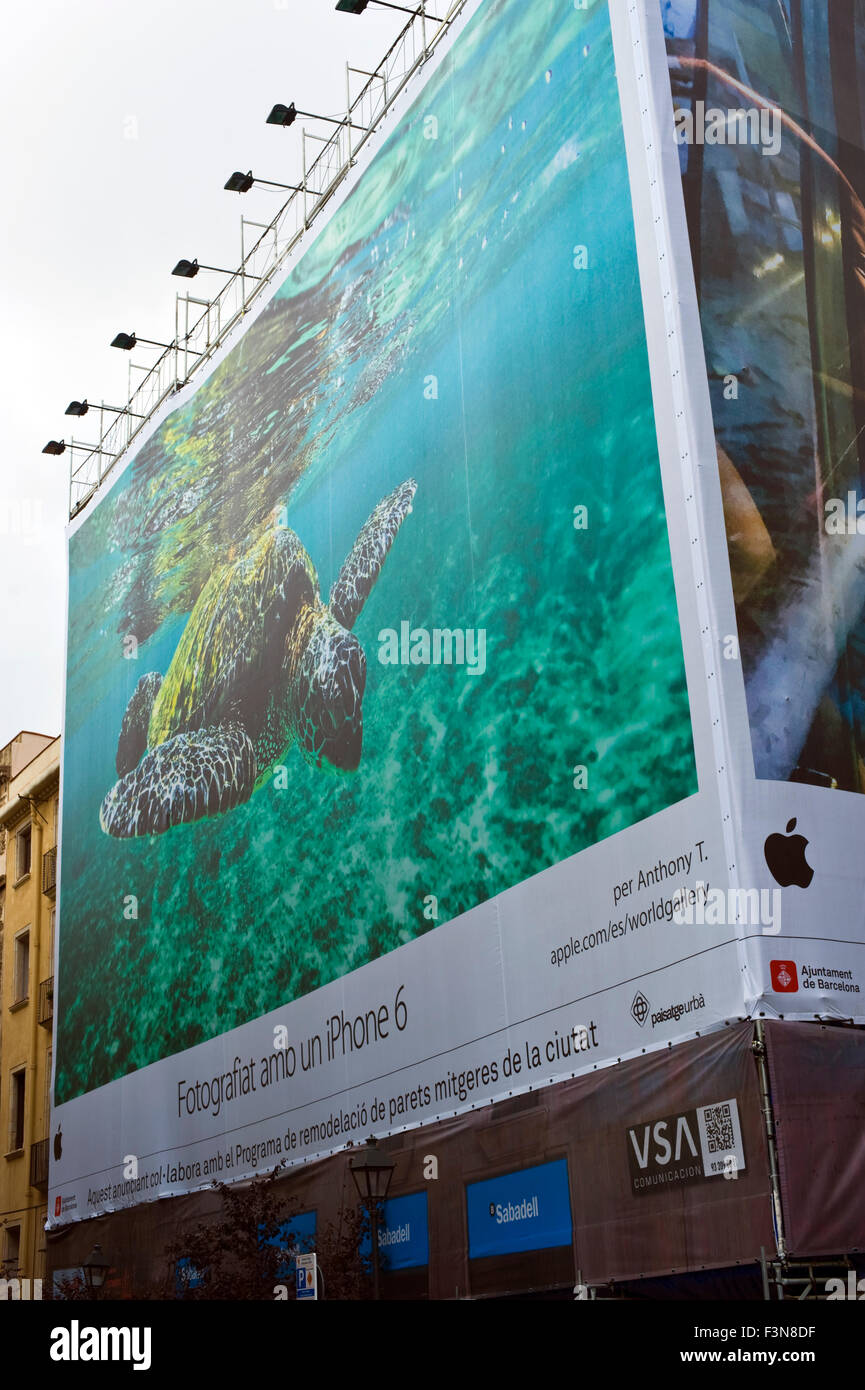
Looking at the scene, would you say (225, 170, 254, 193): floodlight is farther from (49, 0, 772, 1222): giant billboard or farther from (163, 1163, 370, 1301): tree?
(163, 1163, 370, 1301): tree

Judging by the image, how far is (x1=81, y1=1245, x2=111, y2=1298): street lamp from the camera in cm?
2289

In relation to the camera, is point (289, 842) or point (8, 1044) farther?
point (8, 1044)

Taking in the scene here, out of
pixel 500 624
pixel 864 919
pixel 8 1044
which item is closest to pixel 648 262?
pixel 500 624

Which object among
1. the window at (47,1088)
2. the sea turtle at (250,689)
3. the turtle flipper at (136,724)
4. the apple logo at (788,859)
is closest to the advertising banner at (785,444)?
the apple logo at (788,859)

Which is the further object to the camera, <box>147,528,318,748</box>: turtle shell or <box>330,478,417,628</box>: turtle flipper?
<box>147,528,318,748</box>: turtle shell

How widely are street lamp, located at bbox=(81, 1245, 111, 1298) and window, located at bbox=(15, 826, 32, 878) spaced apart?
1463 centimetres

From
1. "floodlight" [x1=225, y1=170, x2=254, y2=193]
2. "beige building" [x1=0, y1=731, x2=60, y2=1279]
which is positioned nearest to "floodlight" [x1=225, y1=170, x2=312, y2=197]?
"floodlight" [x1=225, y1=170, x2=254, y2=193]

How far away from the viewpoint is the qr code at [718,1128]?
45.1 ft

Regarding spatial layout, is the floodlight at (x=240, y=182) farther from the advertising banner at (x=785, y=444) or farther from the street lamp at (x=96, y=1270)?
the street lamp at (x=96, y=1270)

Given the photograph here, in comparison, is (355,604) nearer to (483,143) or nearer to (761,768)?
(483,143)

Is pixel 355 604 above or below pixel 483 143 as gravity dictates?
below

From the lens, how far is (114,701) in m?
29.6

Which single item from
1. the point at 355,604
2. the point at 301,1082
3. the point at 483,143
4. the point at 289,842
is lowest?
the point at 301,1082
